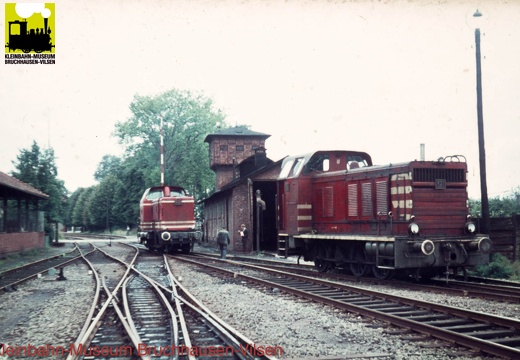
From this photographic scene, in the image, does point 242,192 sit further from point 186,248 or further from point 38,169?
point 38,169

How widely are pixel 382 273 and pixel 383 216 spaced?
1.40m

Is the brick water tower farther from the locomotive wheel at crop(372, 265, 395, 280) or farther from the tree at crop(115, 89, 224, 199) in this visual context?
the locomotive wheel at crop(372, 265, 395, 280)

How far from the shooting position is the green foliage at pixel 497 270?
13.8 meters

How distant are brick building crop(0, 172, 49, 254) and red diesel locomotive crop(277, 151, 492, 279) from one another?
11961mm

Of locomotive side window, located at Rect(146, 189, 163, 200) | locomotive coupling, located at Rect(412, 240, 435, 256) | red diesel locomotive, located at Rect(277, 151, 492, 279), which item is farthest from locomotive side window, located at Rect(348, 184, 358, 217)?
locomotive side window, located at Rect(146, 189, 163, 200)

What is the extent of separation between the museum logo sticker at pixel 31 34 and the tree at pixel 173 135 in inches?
1841

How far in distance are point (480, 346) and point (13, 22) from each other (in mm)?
7792

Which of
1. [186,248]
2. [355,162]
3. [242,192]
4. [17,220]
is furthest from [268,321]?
[17,220]

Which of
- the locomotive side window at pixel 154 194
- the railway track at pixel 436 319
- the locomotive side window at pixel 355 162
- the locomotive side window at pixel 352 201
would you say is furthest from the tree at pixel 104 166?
the railway track at pixel 436 319

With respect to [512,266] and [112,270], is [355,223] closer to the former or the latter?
[512,266]

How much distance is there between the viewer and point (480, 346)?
19.4 ft

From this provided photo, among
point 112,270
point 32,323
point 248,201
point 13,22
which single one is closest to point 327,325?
point 32,323

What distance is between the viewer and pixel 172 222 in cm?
2581

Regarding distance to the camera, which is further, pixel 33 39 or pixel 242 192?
pixel 242 192
